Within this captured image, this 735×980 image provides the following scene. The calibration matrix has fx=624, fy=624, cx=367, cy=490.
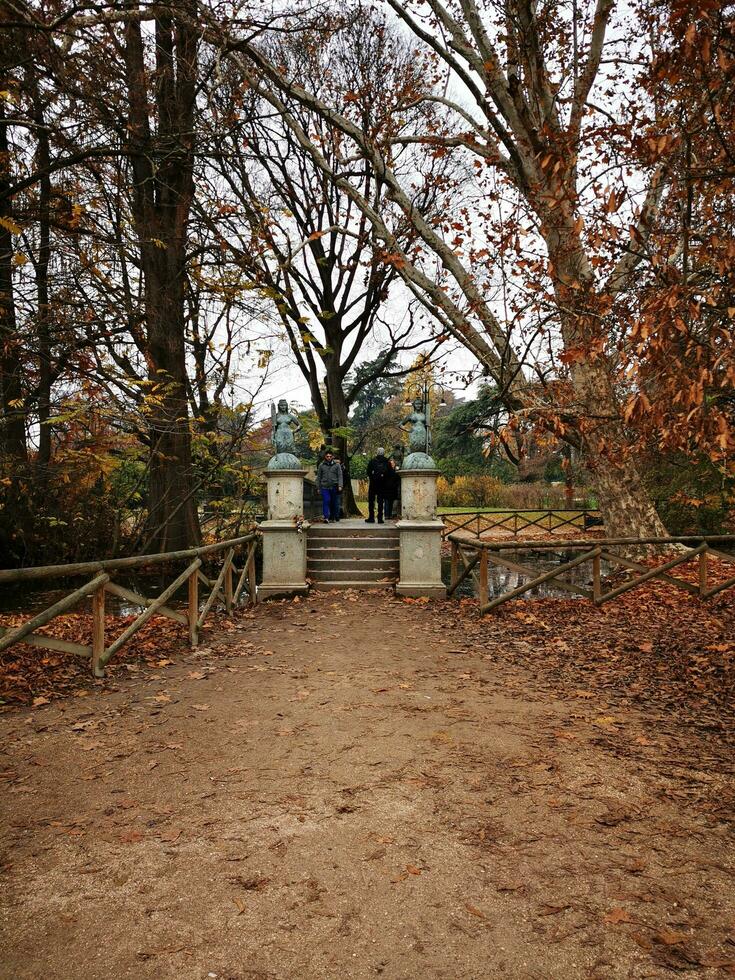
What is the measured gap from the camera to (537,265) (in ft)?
28.6

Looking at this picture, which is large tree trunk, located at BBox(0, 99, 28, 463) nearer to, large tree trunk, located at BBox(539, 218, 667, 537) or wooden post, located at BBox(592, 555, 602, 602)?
large tree trunk, located at BBox(539, 218, 667, 537)

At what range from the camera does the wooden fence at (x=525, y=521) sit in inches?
1057

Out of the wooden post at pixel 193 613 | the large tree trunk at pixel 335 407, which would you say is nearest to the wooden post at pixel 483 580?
the wooden post at pixel 193 613

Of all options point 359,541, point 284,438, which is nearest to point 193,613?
point 284,438

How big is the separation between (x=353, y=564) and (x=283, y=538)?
5.80 ft

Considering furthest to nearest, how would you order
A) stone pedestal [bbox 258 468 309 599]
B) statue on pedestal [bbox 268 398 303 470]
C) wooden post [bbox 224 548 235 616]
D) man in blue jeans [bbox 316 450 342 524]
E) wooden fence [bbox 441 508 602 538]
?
wooden fence [bbox 441 508 602 538] → man in blue jeans [bbox 316 450 342 524] → statue on pedestal [bbox 268 398 303 470] → stone pedestal [bbox 258 468 309 599] → wooden post [bbox 224 548 235 616]

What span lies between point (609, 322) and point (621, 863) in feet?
17.6

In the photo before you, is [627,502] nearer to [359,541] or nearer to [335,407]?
[359,541]

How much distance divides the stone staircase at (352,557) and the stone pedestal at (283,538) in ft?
2.49

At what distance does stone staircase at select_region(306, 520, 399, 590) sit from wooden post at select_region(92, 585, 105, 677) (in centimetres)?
615

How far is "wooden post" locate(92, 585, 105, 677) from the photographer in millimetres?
6039

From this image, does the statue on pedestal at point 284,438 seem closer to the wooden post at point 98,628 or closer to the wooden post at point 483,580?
the wooden post at point 483,580

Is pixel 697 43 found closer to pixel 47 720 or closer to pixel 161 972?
pixel 161 972

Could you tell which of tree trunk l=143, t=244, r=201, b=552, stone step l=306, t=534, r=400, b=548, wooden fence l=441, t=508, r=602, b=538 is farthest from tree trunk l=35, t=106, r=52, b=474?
wooden fence l=441, t=508, r=602, b=538
